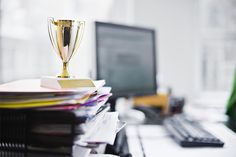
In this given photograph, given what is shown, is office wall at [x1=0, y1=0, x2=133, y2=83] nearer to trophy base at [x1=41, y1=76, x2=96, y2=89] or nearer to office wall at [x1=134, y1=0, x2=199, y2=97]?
office wall at [x1=134, y1=0, x2=199, y2=97]

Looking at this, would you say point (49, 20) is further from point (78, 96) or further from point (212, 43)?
point (212, 43)

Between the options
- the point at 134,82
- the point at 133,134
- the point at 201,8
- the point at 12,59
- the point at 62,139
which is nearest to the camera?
the point at 62,139

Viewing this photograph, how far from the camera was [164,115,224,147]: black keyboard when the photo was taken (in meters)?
1.12

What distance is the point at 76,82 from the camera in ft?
2.75

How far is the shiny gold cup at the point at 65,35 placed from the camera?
89 cm

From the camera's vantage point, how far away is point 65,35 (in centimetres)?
89

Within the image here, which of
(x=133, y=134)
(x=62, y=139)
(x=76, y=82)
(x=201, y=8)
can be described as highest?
(x=201, y=8)

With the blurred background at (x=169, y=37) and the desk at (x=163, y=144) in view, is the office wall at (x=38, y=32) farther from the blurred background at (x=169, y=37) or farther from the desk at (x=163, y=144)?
the desk at (x=163, y=144)

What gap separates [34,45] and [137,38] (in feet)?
3.09

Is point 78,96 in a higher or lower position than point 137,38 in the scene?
lower

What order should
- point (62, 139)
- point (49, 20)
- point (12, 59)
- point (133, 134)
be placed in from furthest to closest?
point (12, 59) < point (133, 134) < point (49, 20) < point (62, 139)

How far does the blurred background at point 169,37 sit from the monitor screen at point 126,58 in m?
0.65

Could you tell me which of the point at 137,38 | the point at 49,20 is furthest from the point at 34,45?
the point at 49,20

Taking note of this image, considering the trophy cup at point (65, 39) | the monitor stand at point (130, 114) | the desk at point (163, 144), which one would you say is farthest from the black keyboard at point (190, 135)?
the trophy cup at point (65, 39)
